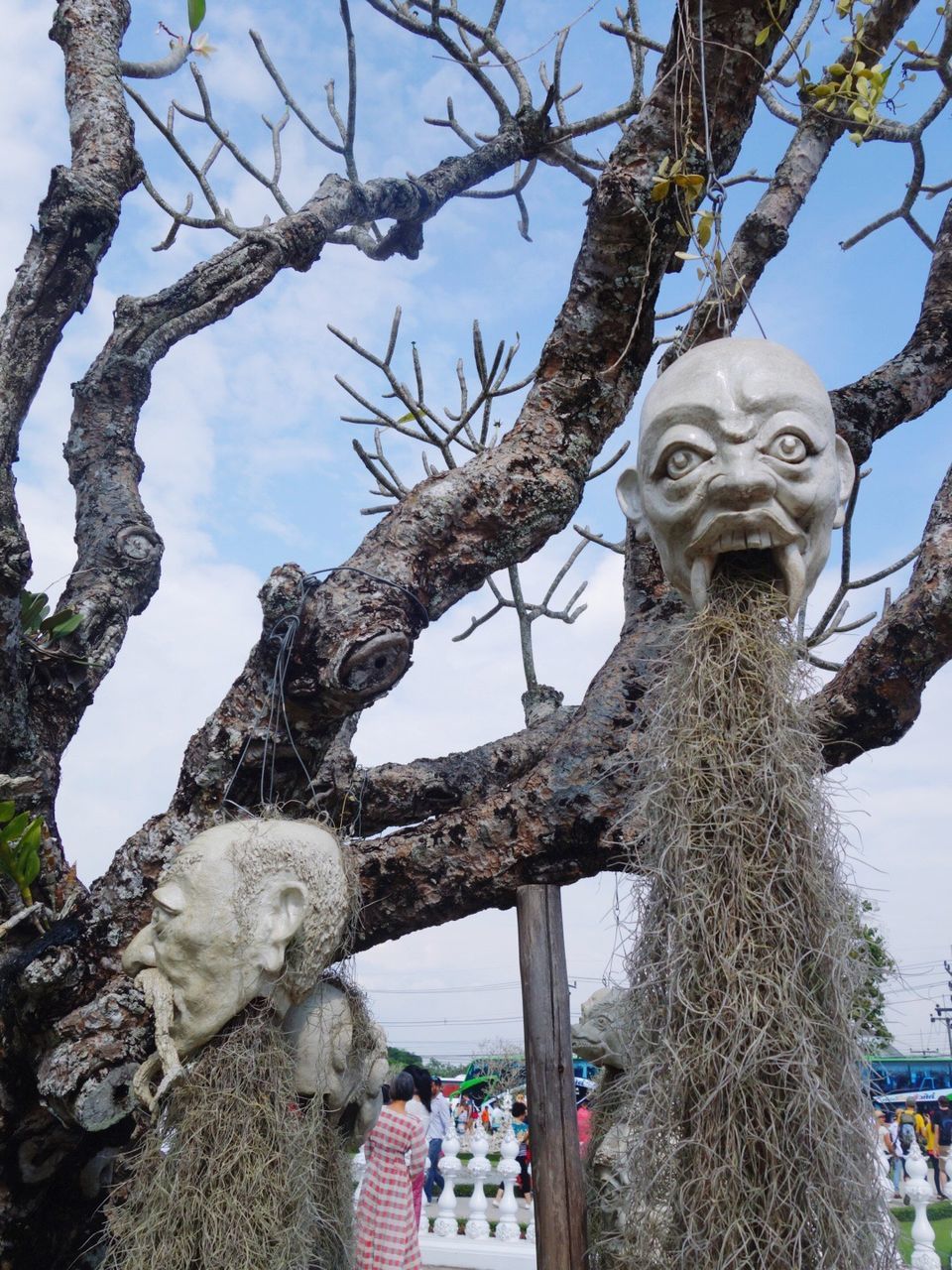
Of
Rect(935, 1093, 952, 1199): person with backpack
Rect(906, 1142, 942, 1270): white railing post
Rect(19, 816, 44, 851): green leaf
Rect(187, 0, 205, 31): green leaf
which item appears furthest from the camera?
Rect(935, 1093, 952, 1199): person with backpack

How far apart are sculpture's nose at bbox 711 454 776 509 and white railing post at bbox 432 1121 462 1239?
4349mm

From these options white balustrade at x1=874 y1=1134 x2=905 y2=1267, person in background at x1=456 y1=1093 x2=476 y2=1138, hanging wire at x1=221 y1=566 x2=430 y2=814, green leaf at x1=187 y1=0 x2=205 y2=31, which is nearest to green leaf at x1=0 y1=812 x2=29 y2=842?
hanging wire at x1=221 y1=566 x2=430 y2=814

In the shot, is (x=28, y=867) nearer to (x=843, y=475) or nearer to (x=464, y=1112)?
(x=843, y=475)

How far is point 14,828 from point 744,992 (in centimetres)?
130

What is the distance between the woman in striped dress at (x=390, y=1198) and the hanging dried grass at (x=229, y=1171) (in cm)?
132

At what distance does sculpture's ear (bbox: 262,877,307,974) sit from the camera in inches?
61.9

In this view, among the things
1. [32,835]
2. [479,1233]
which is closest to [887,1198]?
[32,835]

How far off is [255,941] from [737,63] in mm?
1808

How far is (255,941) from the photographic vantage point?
156 cm

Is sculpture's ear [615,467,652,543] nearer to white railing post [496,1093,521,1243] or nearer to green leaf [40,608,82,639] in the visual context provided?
green leaf [40,608,82,639]

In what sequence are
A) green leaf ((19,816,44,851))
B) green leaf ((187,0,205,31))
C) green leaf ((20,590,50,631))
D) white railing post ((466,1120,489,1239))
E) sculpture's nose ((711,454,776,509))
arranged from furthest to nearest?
white railing post ((466,1120,489,1239)) < green leaf ((187,0,205,31)) < green leaf ((20,590,50,631)) < green leaf ((19,816,44,851)) < sculpture's nose ((711,454,776,509))

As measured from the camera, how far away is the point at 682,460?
158cm

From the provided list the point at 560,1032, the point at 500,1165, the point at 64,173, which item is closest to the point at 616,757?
the point at 560,1032

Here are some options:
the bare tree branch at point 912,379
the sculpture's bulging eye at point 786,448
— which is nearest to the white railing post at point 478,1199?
the bare tree branch at point 912,379
